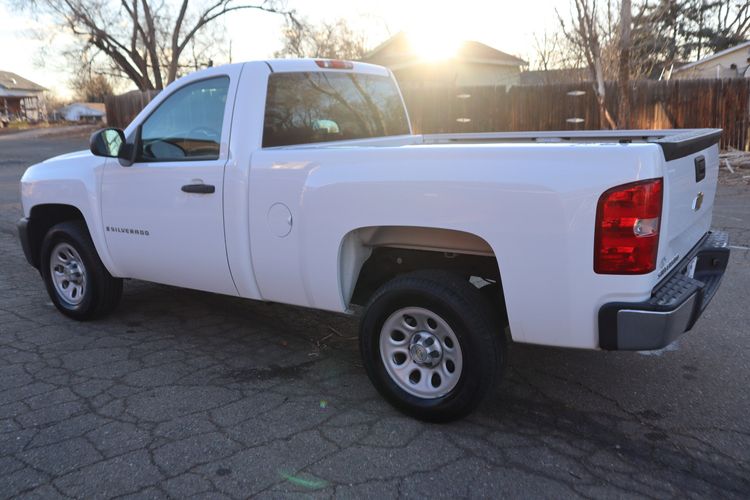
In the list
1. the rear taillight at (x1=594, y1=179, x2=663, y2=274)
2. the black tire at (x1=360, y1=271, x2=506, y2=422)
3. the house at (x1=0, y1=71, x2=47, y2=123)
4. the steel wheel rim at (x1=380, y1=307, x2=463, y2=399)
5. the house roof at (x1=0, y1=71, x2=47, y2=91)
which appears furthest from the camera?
the house roof at (x1=0, y1=71, x2=47, y2=91)

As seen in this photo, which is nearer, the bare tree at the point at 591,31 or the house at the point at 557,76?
the bare tree at the point at 591,31

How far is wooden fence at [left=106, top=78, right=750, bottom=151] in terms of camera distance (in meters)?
16.2

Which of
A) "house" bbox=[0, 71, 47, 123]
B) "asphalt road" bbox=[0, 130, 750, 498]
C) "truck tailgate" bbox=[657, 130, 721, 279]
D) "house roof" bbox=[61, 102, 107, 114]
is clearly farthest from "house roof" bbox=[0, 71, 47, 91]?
"truck tailgate" bbox=[657, 130, 721, 279]

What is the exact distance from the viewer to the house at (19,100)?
78.7 metres

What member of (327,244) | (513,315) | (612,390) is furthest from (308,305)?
(612,390)

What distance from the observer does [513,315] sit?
315 cm

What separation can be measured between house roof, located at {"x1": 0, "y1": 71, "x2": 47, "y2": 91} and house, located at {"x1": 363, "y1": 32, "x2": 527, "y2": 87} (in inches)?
2572

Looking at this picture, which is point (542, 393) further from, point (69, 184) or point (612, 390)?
point (69, 184)

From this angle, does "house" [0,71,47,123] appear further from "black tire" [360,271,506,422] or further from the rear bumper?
the rear bumper

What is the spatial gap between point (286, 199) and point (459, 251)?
1.02 meters

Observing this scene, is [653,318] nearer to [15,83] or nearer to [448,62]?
[448,62]

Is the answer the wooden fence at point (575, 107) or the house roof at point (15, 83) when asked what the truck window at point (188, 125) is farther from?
the house roof at point (15, 83)

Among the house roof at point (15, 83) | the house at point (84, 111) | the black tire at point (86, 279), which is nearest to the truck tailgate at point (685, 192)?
the black tire at point (86, 279)

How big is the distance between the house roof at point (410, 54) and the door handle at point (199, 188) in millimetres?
28343
